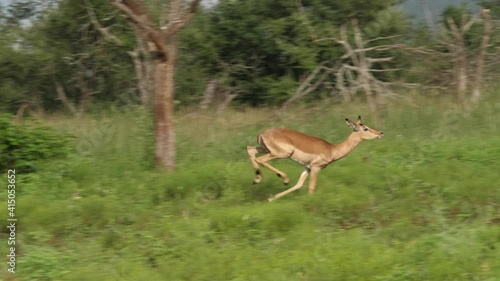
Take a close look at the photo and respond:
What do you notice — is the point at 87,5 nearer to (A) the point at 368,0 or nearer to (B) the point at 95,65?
(B) the point at 95,65

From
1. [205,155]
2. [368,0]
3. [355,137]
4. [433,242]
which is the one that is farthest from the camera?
[368,0]

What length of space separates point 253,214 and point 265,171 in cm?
225

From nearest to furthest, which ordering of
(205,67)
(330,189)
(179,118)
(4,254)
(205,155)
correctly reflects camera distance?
(4,254) → (330,189) → (205,155) → (179,118) → (205,67)

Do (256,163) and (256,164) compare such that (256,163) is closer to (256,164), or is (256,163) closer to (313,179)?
(256,164)

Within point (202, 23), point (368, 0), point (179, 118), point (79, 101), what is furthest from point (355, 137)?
point (79, 101)

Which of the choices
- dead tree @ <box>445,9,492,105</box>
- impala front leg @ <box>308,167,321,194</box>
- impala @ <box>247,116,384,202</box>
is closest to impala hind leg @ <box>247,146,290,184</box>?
impala @ <box>247,116,384,202</box>

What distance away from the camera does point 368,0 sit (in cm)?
1744

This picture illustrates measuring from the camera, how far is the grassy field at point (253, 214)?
573 centimetres

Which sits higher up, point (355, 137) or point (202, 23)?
point (355, 137)

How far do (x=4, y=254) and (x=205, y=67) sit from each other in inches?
501

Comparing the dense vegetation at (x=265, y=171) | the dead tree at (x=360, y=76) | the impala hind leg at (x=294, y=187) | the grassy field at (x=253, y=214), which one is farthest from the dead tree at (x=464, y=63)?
the impala hind leg at (x=294, y=187)

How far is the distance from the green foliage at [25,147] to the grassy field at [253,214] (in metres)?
0.21

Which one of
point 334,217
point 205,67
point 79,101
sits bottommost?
point 79,101

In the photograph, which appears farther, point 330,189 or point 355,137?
point 355,137
